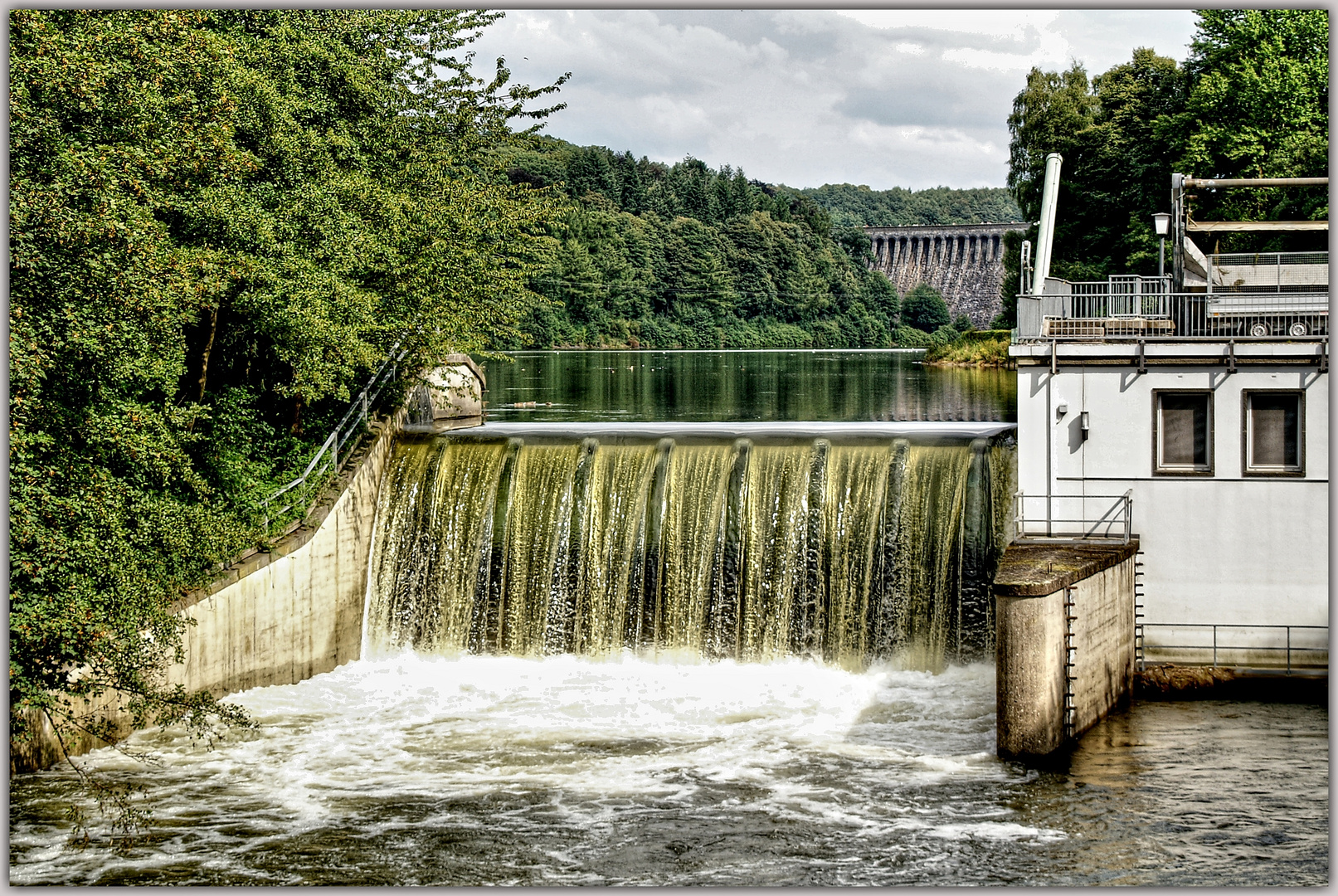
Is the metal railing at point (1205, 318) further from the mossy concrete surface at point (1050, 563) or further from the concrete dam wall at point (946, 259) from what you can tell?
the concrete dam wall at point (946, 259)

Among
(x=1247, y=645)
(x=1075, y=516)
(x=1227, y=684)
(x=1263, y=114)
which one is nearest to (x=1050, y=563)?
(x=1075, y=516)

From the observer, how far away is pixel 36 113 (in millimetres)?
15188

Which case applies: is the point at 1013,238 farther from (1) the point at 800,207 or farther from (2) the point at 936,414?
(1) the point at 800,207

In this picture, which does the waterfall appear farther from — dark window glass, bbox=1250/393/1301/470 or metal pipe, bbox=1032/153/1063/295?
dark window glass, bbox=1250/393/1301/470

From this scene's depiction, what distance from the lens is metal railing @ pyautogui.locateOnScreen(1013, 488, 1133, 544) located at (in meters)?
21.1

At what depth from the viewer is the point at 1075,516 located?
70.2ft

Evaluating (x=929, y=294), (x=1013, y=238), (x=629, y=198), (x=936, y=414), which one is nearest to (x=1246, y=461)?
(x=936, y=414)

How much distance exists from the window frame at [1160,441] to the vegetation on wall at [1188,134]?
586 inches

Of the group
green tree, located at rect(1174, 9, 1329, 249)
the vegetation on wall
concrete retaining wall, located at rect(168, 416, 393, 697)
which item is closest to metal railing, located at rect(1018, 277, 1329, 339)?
concrete retaining wall, located at rect(168, 416, 393, 697)

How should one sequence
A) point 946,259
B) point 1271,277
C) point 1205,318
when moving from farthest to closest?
point 946,259
point 1271,277
point 1205,318

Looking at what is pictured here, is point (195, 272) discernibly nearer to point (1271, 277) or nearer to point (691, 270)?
point (1271, 277)

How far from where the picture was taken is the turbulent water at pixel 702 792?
48.2 feet

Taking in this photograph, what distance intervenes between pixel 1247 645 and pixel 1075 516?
9.95 ft

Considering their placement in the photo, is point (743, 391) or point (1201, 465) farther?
point (743, 391)
